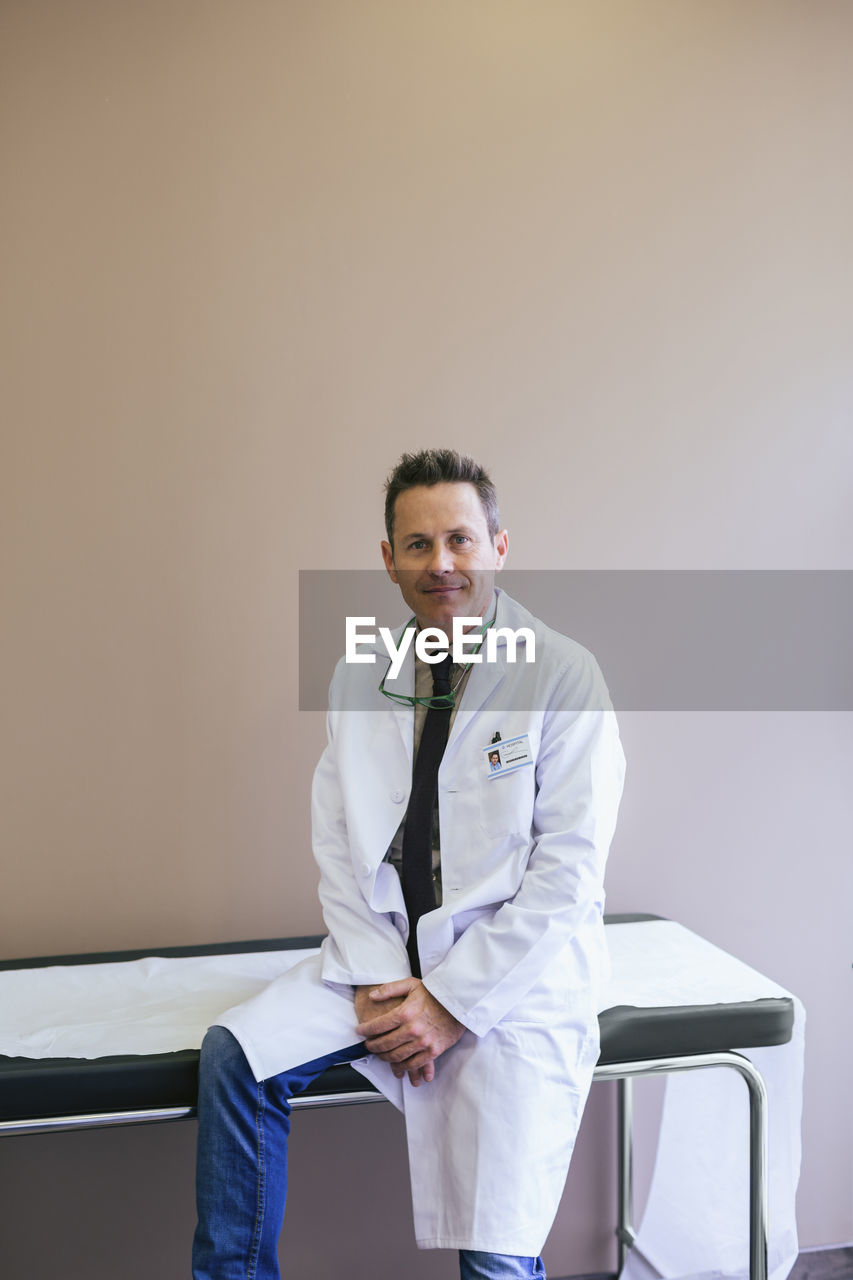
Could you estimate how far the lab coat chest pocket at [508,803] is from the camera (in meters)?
1.63

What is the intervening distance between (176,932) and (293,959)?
31 cm

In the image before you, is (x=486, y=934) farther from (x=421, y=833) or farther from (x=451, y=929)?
(x=421, y=833)

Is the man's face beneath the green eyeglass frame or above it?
above

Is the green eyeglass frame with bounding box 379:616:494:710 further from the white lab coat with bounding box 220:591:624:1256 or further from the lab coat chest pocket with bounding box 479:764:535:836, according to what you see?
the lab coat chest pocket with bounding box 479:764:535:836

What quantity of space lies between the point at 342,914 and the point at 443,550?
0.64 metres

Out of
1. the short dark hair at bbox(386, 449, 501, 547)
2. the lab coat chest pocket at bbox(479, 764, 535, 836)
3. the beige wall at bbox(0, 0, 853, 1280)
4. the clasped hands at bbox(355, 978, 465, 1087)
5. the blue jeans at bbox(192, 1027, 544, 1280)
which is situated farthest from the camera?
the beige wall at bbox(0, 0, 853, 1280)

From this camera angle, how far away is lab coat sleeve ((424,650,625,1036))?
5.01 feet

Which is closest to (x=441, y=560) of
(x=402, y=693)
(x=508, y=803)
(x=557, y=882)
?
(x=402, y=693)

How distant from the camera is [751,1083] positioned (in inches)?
67.9

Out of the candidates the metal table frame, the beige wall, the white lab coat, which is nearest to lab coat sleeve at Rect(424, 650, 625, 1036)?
the white lab coat

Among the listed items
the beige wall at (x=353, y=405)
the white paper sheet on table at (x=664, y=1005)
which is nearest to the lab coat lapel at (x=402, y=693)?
the beige wall at (x=353, y=405)

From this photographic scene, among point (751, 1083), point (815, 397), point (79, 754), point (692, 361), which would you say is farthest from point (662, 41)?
point (751, 1083)

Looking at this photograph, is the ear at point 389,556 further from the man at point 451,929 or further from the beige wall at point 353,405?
the beige wall at point 353,405

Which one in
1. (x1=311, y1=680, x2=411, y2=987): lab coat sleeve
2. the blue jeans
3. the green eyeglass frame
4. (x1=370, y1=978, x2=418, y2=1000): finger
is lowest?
the blue jeans
